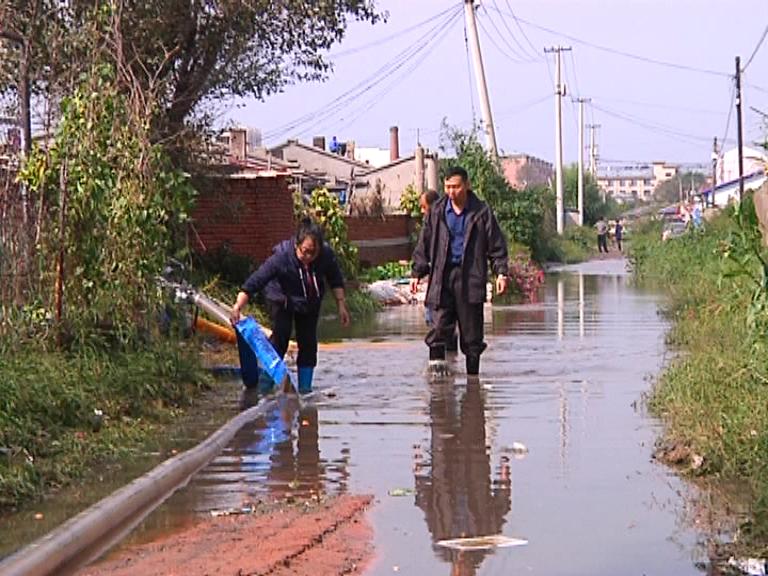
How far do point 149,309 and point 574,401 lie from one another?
10.9ft

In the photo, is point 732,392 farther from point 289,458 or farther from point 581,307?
point 581,307

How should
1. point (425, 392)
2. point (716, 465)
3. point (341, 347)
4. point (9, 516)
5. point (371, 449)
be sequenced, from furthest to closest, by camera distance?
1. point (341, 347)
2. point (425, 392)
3. point (371, 449)
4. point (716, 465)
5. point (9, 516)

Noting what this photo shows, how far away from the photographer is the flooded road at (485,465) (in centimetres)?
668

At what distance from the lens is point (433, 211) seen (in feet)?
42.0

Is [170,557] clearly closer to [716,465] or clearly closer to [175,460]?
[175,460]

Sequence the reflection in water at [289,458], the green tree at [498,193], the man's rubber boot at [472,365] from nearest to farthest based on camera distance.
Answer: the reflection in water at [289,458] < the man's rubber boot at [472,365] < the green tree at [498,193]

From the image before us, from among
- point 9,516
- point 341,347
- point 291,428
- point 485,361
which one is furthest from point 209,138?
point 9,516

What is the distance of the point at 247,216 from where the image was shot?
23.0 m

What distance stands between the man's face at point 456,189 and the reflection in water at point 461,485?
2257 mm

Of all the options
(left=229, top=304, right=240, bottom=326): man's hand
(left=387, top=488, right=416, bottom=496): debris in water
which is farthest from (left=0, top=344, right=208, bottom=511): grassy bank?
(left=387, top=488, right=416, bottom=496): debris in water

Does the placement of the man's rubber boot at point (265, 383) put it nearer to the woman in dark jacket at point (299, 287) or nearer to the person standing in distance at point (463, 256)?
the woman in dark jacket at point (299, 287)

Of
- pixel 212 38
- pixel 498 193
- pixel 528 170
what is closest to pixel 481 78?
pixel 498 193

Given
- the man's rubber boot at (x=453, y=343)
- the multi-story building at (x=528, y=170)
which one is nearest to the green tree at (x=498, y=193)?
the man's rubber boot at (x=453, y=343)

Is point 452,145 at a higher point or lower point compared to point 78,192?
higher
